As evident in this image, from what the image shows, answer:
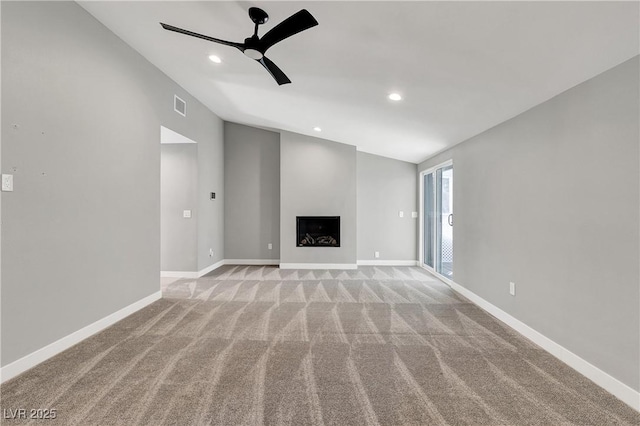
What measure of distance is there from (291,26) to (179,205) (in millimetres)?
4152

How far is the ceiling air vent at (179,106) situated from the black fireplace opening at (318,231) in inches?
113

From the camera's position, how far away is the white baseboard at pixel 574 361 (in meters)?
1.87

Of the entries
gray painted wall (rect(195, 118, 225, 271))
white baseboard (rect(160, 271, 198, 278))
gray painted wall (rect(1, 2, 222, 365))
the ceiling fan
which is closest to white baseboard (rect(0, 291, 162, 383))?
gray painted wall (rect(1, 2, 222, 365))

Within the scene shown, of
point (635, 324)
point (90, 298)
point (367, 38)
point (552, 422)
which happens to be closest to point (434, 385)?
point (552, 422)

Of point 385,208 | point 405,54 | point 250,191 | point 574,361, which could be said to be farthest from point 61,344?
point 385,208

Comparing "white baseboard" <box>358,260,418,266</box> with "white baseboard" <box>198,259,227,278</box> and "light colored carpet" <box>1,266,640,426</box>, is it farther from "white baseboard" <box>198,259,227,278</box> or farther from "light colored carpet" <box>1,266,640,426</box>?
"white baseboard" <box>198,259,227,278</box>

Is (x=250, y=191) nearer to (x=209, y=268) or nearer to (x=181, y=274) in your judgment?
(x=209, y=268)

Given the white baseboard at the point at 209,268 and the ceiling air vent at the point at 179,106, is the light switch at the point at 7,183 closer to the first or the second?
the ceiling air vent at the point at 179,106

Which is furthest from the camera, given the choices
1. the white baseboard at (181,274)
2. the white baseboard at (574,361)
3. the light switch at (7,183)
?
the white baseboard at (181,274)

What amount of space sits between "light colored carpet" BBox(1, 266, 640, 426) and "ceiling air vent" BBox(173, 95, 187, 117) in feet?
9.33

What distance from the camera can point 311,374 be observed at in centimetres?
217

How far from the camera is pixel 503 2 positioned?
5.47 feet

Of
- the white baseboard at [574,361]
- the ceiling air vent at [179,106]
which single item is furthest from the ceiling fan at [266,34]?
the white baseboard at [574,361]

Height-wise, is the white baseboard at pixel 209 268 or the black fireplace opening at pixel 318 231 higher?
the black fireplace opening at pixel 318 231
